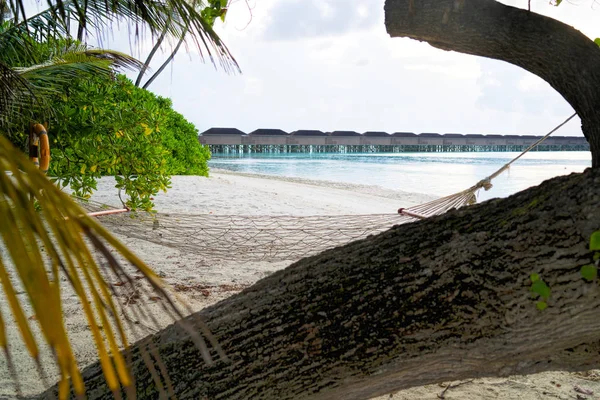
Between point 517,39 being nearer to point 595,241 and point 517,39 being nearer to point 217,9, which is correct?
point 595,241

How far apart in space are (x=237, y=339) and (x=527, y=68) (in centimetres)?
90

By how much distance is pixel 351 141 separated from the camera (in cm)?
3944

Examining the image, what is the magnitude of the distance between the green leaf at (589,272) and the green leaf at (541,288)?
67 millimetres

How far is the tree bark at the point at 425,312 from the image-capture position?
39.0 inches

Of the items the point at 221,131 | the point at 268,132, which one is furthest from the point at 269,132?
the point at 221,131

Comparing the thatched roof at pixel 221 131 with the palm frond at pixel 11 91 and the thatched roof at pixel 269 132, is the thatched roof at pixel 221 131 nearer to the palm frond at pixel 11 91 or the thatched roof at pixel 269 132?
the thatched roof at pixel 269 132

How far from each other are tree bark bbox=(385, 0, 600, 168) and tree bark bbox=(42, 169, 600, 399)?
0.18m

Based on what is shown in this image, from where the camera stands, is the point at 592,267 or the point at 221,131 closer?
the point at 592,267

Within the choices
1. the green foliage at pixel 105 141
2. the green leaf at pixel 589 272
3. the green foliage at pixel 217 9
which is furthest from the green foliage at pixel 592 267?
the green foliage at pixel 105 141

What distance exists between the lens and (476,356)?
1068 millimetres

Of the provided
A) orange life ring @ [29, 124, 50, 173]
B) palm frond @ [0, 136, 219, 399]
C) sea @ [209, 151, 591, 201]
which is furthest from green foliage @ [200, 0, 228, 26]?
sea @ [209, 151, 591, 201]

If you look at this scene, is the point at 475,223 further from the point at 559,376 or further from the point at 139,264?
the point at 559,376

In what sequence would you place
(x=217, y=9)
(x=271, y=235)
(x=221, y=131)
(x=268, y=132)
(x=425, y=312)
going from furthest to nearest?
1. (x=268, y=132)
2. (x=221, y=131)
3. (x=271, y=235)
4. (x=217, y=9)
5. (x=425, y=312)

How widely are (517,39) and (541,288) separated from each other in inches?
21.5
